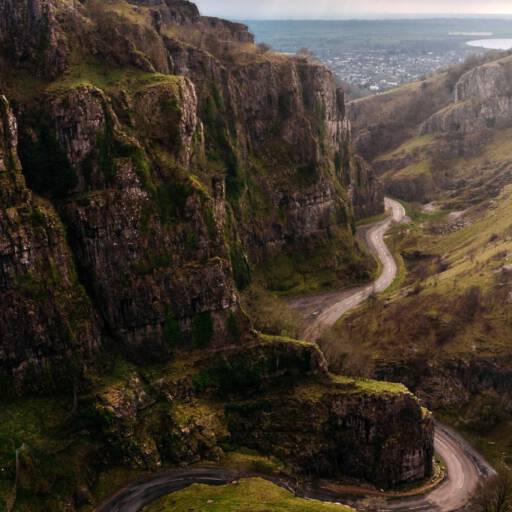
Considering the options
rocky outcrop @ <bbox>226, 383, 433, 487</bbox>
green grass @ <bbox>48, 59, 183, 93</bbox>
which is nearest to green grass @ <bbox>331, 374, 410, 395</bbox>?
rocky outcrop @ <bbox>226, 383, 433, 487</bbox>

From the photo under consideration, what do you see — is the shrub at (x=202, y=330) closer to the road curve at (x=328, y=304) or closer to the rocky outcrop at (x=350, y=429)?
the rocky outcrop at (x=350, y=429)

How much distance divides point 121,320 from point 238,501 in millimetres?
35600

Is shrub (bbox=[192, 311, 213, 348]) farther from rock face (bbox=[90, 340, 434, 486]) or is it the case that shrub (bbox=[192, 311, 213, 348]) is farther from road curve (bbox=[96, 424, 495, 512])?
road curve (bbox=[96, 424, 495, 512])

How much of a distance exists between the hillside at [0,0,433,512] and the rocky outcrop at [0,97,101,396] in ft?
0.72

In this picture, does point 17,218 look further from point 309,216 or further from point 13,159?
point 309,216

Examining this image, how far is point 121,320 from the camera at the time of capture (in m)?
109

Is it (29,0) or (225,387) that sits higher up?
(29,0)

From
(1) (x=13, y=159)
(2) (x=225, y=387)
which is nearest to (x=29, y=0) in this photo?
(1) (x=13, y=159)

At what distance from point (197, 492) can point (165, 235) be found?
137 feet

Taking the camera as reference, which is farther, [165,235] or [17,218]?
[165,235]

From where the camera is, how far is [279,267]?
176 meters

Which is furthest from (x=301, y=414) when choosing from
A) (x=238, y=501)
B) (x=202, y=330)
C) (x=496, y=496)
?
(x=496, y=496)

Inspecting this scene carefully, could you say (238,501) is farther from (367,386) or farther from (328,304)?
(328,304)

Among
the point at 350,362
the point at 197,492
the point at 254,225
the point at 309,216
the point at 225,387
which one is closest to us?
the point at 197,492
